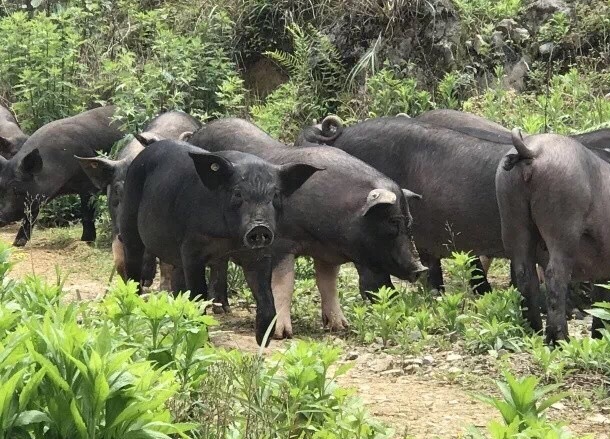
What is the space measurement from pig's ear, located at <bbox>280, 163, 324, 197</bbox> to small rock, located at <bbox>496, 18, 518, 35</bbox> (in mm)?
7436

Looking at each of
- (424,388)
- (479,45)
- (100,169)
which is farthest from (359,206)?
(479,45)

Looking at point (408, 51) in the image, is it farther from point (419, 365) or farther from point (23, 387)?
point (23, 387)

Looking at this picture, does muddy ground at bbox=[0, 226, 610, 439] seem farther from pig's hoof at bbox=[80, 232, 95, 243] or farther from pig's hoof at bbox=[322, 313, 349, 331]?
pig's hoof at bbox=[80, 232, 95, 243]

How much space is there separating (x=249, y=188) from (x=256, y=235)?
0.34 m

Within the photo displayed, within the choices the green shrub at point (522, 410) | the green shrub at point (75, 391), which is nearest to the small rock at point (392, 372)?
the green shrub at point (522, 410)

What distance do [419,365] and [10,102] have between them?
1163 centimetres

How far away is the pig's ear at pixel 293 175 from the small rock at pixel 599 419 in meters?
2.45

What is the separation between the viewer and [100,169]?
912cm

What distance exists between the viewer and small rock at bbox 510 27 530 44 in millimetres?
13297

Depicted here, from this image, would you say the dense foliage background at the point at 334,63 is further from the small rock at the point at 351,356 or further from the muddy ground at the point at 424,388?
the small rock at the point at 351,356

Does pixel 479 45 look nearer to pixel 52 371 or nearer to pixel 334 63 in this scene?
pixel 334 63

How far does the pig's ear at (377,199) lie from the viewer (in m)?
7.05

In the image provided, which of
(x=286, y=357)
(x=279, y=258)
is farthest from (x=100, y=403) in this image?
(x=279, y=258)

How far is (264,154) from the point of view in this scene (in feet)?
26.8
